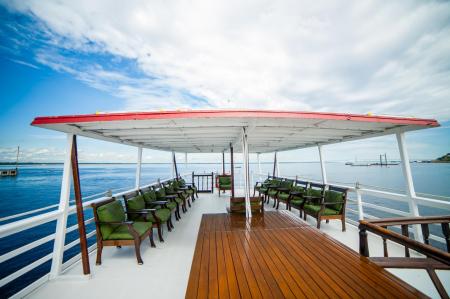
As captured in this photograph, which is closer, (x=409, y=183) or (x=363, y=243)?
(x=363, y=243)

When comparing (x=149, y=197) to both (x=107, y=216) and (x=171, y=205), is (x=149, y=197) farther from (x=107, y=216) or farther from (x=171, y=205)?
(x=107, y=216)

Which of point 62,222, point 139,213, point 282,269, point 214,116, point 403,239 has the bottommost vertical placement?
point 282,269

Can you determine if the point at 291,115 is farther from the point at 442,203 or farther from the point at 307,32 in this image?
the point at 307,32

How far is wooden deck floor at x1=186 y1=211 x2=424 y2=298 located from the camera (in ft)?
4.59

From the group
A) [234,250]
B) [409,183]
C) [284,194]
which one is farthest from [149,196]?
[409,183]

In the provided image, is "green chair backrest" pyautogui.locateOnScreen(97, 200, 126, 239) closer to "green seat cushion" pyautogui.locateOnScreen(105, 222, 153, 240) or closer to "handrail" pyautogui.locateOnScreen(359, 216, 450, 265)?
"green seat cushion" pyautogui.locateOnScreen(105, 222, 153, 240)

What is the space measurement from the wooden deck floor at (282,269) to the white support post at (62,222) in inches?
74.3

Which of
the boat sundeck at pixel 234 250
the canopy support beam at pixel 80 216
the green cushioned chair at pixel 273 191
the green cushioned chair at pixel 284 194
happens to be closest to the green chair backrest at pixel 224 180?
the green cushioned chair at pixel 273 191

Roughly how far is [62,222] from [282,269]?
299 centimetres

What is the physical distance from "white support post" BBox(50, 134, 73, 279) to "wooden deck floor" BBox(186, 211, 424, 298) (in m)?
1.89

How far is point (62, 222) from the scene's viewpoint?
2.38m

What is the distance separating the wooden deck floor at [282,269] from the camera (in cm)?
140

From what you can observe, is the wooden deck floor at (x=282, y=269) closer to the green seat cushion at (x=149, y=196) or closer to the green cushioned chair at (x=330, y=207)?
the green cushioned chair at (x=330, y=207)

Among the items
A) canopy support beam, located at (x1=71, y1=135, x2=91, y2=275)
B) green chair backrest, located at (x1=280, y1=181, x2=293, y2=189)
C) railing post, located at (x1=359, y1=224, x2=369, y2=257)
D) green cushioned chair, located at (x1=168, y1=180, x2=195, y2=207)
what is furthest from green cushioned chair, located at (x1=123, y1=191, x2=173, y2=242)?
green chair backrest, located at (x1=280, y1=181, x2=293, y2=189)
